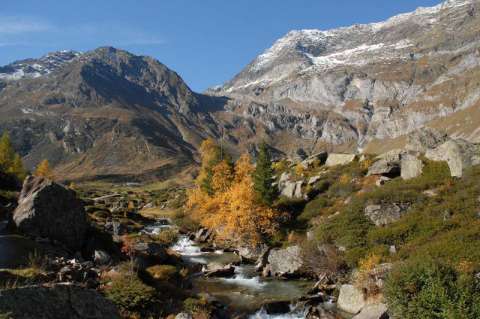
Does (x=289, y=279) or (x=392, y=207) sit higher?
(x=392, y=207)

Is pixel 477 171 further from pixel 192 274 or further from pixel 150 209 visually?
pixel 150 209

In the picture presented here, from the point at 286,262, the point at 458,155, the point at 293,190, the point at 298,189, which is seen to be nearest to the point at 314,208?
the point at 298,189

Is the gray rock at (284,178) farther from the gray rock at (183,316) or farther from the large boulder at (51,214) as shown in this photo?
the gray rock at (183,316)

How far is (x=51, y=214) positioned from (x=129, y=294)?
45.5ft

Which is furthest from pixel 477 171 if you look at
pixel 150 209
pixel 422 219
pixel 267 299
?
pixel 150 209

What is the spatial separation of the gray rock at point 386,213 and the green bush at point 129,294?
93.9 feet

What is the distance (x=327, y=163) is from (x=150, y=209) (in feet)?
217

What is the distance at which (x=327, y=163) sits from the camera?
275ft

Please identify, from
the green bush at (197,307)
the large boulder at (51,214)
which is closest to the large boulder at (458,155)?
the green bush at (197,307)

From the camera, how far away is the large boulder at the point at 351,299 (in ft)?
108

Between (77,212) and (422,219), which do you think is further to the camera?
(422,219)

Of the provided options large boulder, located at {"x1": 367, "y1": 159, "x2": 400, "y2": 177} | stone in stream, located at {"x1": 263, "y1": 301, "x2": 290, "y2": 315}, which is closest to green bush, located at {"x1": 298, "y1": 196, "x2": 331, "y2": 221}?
large boulder, located at {"x1": 367, "y1": 159, "x2": 400, "y2": 177}

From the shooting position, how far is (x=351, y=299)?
111 ft

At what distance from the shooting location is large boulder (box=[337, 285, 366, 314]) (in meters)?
32.9
